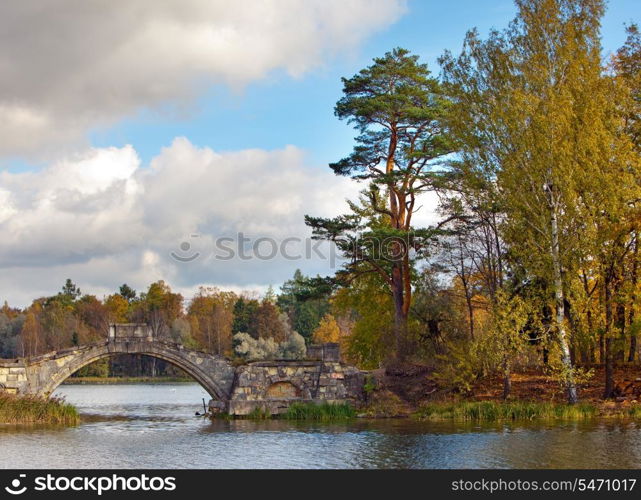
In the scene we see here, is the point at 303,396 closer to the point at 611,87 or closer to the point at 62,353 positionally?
the point at 62,353

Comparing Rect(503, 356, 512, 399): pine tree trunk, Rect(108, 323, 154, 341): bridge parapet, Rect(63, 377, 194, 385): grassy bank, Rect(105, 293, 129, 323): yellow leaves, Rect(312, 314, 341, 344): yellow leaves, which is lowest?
Rect(63, 377, 194, 385): grassy bank

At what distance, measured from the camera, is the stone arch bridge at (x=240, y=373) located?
33.3 meters

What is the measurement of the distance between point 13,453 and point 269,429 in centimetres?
920

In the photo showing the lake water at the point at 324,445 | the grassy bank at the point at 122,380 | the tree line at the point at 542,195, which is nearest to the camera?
the lake water at the point at 324,445

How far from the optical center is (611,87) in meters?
29.8

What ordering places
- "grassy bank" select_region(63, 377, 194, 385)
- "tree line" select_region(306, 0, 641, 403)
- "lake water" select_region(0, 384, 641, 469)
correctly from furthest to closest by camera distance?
1. "grassy bank" select_region(63, 377, 194, 385)
2. "tree line" select_region(306, 0, 641, 403)
3. "lake water" select_region(0, 384, 641, 469)

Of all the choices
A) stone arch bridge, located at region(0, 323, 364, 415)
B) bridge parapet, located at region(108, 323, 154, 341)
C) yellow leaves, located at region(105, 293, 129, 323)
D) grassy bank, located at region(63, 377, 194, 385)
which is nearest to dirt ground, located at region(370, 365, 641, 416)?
stone arch bridge, located at region(0, 323, 364, 415)

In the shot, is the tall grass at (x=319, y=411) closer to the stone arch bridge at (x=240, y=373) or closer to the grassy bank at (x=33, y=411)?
the stone arch bridge at (x=240, y=373)

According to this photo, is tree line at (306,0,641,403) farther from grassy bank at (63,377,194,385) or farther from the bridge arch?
grassy bank at (63,377,194,385)

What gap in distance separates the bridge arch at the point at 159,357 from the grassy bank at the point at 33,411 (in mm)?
1926

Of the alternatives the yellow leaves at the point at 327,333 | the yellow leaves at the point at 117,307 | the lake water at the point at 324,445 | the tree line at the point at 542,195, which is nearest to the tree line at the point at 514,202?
the tree line at the point at 542,195

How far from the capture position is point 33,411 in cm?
3019

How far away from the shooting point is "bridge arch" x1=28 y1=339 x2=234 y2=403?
32.9 m
